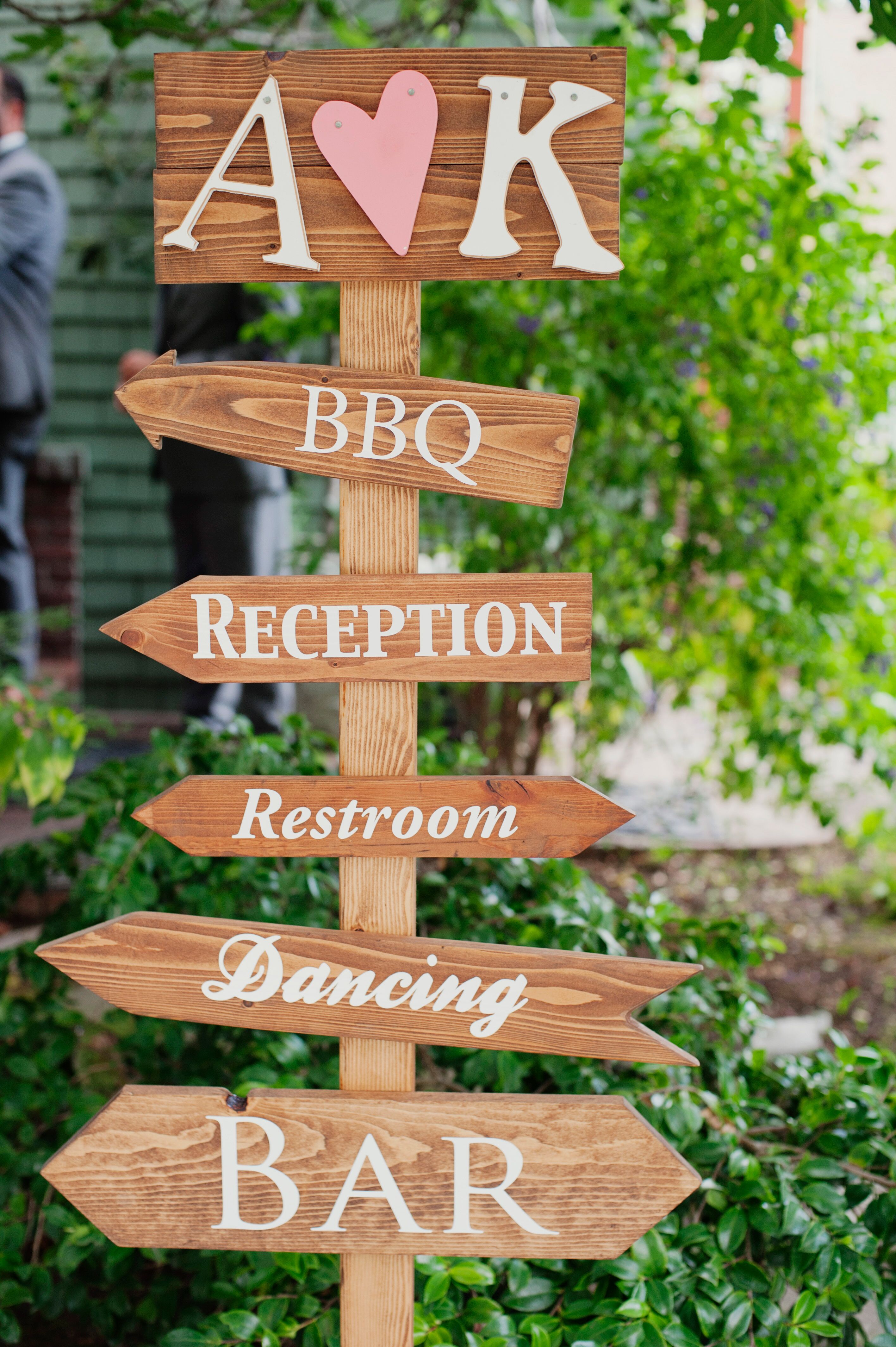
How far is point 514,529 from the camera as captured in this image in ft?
9.64

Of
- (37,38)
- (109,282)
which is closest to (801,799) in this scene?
(37,38)

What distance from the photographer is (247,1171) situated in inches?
47.9

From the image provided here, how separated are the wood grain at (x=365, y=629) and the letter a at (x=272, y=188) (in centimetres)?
37

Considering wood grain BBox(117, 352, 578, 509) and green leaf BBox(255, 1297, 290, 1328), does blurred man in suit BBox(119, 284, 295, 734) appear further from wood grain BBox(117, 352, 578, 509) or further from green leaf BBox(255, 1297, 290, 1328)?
green leaf BBox(255, 1297, 290, 1328)

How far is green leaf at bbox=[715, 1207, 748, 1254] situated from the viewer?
146 cm

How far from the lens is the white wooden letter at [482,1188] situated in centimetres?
121

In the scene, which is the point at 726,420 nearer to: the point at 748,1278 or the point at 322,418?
the point at 322,418

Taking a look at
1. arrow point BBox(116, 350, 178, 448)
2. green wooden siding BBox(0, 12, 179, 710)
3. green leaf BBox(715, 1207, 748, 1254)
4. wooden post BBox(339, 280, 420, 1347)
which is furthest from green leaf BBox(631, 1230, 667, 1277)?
green wooden siding BBox(0, 12, 179, 710)

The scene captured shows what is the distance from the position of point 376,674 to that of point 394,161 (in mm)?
564

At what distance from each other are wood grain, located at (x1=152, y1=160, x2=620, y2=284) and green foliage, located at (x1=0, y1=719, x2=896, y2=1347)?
0.94 metres

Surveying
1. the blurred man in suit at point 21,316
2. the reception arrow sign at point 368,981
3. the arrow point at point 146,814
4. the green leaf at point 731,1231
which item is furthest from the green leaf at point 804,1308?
the blurred man in suit at point 21,316

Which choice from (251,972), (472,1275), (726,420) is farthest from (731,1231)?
(726,420)

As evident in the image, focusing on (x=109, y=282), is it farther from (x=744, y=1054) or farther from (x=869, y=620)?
(x=744, y=1054)

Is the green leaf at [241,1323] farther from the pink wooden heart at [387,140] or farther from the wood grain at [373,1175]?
the pink wooden heart at [387,140]
